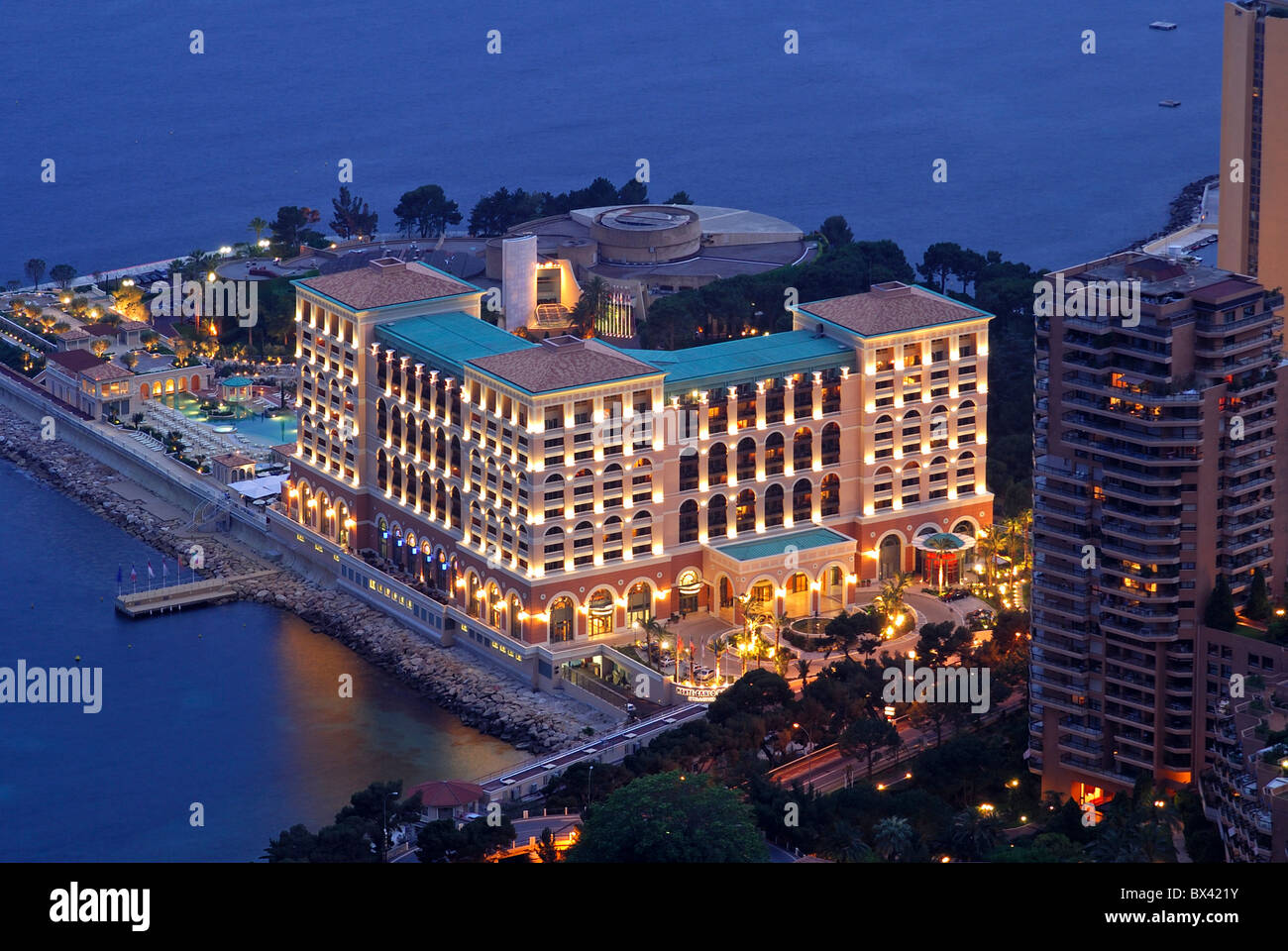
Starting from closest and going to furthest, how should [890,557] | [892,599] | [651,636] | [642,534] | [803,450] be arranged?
[651,636] < [892,599] < [642,534] < [803,450] < [890,557]

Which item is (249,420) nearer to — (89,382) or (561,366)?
(89,382)

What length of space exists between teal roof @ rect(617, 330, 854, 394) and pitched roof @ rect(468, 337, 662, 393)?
10.3 feet

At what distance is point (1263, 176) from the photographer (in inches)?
5689

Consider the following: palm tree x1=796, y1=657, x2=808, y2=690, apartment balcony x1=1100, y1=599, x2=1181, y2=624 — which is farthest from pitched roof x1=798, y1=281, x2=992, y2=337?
apartment balcony x1=1100, y1=599, x2=1181, y2=624

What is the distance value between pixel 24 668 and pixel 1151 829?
78.1m

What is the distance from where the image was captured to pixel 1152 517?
102m

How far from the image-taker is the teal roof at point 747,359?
137 meters

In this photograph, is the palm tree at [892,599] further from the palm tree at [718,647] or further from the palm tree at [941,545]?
the palm tree at [718,647]

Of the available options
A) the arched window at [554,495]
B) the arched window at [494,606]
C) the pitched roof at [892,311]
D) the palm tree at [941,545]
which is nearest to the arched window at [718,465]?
the arched window at [554,495]

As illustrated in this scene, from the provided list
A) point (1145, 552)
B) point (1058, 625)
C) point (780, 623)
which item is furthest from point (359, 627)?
point (1145, 552)

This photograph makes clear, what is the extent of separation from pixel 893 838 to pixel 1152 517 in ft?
66.4

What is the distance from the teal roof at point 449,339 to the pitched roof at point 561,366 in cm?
384

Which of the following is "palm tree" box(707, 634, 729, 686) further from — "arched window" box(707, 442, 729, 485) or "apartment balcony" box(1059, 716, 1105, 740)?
"apartment balcony" box(1059, 716, 1105, 740)
